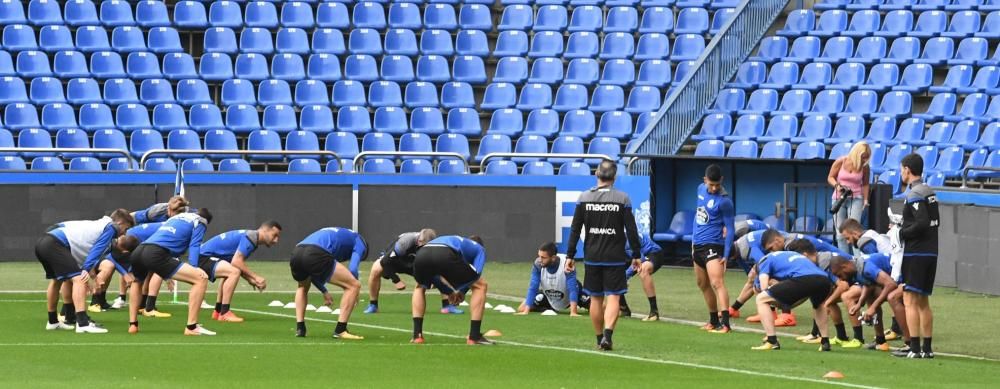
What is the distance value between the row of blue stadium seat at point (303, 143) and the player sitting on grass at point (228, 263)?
8.54m

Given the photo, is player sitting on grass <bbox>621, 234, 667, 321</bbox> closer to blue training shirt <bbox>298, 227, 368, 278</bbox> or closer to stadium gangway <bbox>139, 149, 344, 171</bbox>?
blue training shirt <bbox>298, 227, 368, 278</bbox>

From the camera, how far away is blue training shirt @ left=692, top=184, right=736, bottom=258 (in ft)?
62.1

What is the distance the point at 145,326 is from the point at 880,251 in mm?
7877

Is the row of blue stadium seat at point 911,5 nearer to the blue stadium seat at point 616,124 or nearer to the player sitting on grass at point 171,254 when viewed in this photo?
the blue stadium seat at point 616,124

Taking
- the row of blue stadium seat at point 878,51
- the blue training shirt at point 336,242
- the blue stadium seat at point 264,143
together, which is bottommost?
the blue training shirt at point 336,242

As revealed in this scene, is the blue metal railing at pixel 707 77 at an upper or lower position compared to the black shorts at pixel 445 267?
upper

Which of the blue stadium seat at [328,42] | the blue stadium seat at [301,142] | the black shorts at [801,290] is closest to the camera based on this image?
the black shorts at [801,290]

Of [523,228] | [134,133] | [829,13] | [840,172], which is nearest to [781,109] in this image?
[829,13]

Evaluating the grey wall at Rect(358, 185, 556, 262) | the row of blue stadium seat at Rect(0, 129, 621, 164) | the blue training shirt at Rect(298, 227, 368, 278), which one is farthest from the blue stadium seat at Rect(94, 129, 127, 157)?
the blue training shirt at Rect(298, 227, 368, 278)

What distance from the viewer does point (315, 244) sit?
1769 centimetres

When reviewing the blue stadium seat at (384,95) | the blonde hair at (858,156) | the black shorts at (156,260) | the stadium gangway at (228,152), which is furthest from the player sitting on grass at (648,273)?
the blue stadium seat at (384,95)

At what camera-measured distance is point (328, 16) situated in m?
31.9

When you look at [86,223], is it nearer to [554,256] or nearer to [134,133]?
→ [554,256]

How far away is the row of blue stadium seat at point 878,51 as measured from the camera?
2969 centimetres
